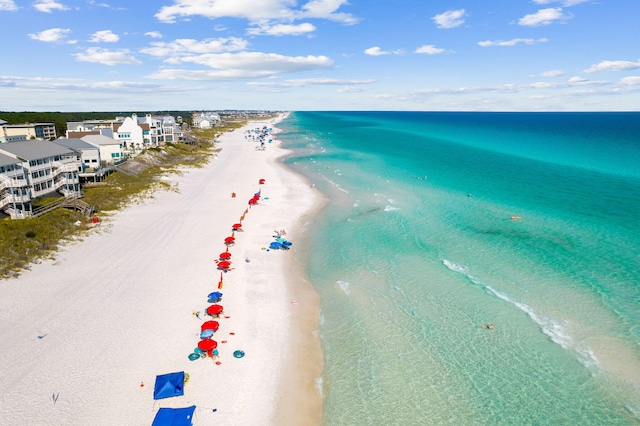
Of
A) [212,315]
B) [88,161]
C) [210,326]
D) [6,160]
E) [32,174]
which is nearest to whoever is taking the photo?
[210,326]

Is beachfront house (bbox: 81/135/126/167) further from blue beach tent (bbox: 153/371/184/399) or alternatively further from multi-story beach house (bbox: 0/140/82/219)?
blue beach tent (bbox: 153/371/184/399)

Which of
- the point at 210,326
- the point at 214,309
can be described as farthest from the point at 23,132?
the point at 210,326

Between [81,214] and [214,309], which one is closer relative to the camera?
[214,309]

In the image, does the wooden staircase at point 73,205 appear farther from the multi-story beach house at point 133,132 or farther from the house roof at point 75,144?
the multi-story beach house at point 133,132

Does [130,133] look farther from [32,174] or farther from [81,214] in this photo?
[81,214]

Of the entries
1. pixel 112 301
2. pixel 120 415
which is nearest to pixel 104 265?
pixel 112 301

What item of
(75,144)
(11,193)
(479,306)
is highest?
(75,144)

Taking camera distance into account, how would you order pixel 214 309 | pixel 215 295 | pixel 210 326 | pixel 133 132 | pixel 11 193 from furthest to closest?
1. pixel 133 132
2. pixel 11 193
3. pixel 215 295
4. pixel 214 309
5. pixel 210 326
